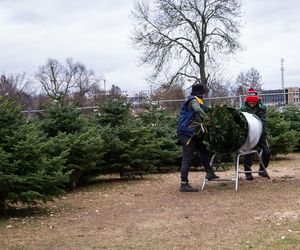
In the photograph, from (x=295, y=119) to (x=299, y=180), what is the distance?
846cm

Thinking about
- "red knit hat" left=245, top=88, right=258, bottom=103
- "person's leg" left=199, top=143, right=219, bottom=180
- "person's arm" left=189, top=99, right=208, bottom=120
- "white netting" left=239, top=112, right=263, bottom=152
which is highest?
"red knit hat" left=245, top=88, right=258, bottom=103

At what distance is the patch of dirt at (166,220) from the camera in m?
5.78

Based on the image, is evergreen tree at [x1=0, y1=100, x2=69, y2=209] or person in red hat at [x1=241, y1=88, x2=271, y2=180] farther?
person in red hat at [x1=241, y1=88, x2=271, y2=180]

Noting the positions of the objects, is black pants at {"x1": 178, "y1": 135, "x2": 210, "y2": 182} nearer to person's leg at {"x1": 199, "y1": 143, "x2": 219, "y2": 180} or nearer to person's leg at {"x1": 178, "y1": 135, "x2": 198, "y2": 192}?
person's leg at {"x1": 178, "y1": 135, "x2": 198, "y2": 192}

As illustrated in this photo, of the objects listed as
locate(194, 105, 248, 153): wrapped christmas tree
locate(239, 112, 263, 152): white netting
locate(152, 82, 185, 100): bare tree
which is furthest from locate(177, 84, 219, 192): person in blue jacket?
locate(152, 82, 185, 100): bare tree

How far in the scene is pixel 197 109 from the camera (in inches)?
351

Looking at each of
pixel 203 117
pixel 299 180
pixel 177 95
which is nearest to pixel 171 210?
pixel 203 117

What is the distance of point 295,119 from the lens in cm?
1827

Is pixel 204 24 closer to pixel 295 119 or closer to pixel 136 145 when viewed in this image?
pixel 295 119

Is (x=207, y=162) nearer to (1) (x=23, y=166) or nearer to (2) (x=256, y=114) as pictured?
(2) (x=256, y=114)

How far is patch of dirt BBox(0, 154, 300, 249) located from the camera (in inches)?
227

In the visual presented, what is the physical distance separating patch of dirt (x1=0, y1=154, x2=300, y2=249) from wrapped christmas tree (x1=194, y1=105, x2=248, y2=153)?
791 millimetres

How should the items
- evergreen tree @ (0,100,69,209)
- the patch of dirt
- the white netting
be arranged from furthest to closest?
the white netting
evergreen tree @ (0,100,69,209)
the patch of dirt

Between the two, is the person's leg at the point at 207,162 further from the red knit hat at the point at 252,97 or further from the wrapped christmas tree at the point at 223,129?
the red knit hat at the point at 252,97
